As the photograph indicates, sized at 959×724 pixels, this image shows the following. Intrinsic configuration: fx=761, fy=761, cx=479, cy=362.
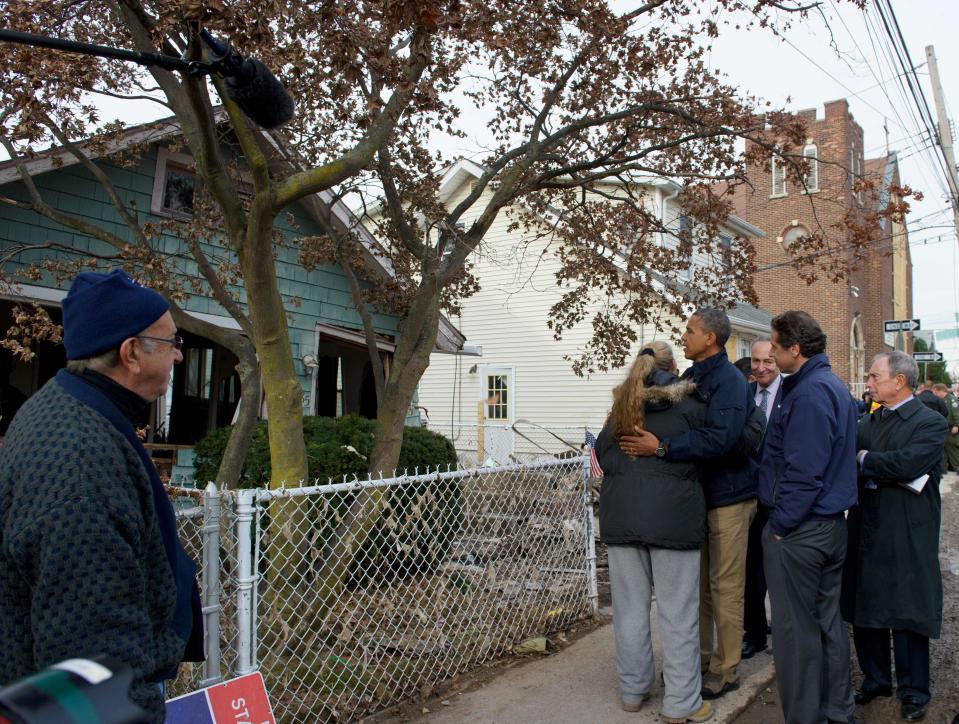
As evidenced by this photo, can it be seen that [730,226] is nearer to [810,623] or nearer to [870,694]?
[870,694]

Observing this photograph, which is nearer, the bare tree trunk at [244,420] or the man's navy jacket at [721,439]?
the man's navy jacket at [721,439]

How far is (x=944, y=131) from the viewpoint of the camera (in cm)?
1514

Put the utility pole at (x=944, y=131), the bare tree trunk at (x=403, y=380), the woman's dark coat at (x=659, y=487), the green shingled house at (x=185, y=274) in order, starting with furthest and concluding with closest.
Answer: the utility pole at (x=944, y=131), the green shingled house at (x=185, y=274), the bare tree trunk at (x=403, y=380), the woman's dark coat at (x=659, y=487)

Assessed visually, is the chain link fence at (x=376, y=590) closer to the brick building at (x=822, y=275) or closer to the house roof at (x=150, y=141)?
the house roof at (x=150, y=141)

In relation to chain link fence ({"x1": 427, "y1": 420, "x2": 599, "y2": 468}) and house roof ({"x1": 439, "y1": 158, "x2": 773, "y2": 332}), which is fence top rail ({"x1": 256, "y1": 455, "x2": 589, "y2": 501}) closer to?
house roof ({"x1": 439, "y1": 158, "x2": 773, "y2": 332})

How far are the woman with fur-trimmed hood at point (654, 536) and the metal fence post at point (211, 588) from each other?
196 cm

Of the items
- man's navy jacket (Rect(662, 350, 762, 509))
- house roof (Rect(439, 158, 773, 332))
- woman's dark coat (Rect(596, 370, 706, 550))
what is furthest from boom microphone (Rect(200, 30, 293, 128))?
house roof (Rect(439, 158, 773, 332))

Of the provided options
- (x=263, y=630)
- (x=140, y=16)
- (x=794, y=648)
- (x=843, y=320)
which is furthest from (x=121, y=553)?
(x=843, y=320)

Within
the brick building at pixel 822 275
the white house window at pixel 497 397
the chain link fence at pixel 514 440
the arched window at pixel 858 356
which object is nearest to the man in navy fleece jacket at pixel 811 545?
the chain link fence at pixel 514 440

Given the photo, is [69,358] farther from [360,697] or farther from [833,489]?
[833,489]

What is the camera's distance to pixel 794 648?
3.73m

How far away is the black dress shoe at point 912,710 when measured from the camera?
4.10 metres

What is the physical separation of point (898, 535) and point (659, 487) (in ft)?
4.56

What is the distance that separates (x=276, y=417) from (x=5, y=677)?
315 cm
